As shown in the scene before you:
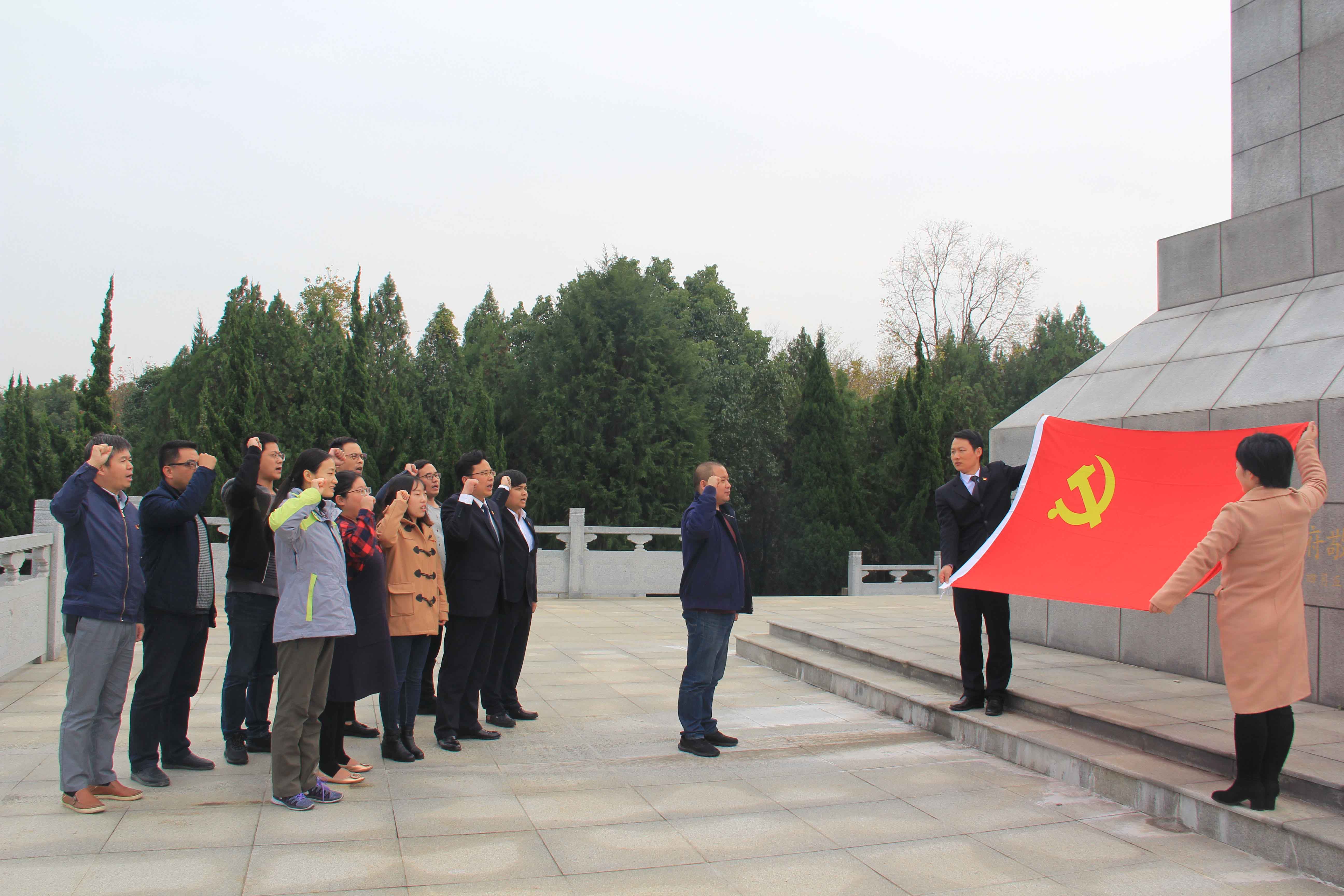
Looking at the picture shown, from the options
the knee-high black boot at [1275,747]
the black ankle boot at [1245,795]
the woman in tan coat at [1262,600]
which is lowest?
the black ankle boot at [1245,795]

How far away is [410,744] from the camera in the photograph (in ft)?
14.9

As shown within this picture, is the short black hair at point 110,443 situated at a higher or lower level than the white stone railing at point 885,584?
higher

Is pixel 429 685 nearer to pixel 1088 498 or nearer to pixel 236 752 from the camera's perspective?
pixel 236 752

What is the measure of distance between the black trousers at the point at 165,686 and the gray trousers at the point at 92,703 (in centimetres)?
19

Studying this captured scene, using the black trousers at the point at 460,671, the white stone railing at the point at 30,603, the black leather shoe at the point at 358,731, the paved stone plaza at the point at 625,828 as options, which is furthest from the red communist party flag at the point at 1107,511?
the white stone railing at the point at 30,603

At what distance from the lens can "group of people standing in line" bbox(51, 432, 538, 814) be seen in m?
3.71

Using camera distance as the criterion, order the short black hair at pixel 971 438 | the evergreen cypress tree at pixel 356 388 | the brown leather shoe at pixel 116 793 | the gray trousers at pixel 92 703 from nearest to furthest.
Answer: the gray trousers at pixel 92 703
the brown leather shoe at pixel 116 793
the short black hair at pixel 971 438
the evergreen cypress tree at pixel 356 388

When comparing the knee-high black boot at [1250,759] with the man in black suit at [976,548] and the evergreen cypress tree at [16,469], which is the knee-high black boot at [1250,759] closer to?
the man in black suit at [976,548]

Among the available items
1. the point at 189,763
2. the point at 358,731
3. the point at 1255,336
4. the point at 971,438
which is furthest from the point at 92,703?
the point at 1255,336

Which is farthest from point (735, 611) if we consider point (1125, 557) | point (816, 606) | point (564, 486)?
point (564, 486)

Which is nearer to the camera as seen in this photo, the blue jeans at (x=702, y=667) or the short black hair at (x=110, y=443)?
the short black hair at (x=110, y=443)

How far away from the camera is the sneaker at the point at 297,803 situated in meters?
3.69

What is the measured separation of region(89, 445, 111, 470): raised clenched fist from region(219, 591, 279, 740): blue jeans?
765 millimetres

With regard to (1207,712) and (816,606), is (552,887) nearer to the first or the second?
(1207,712)
